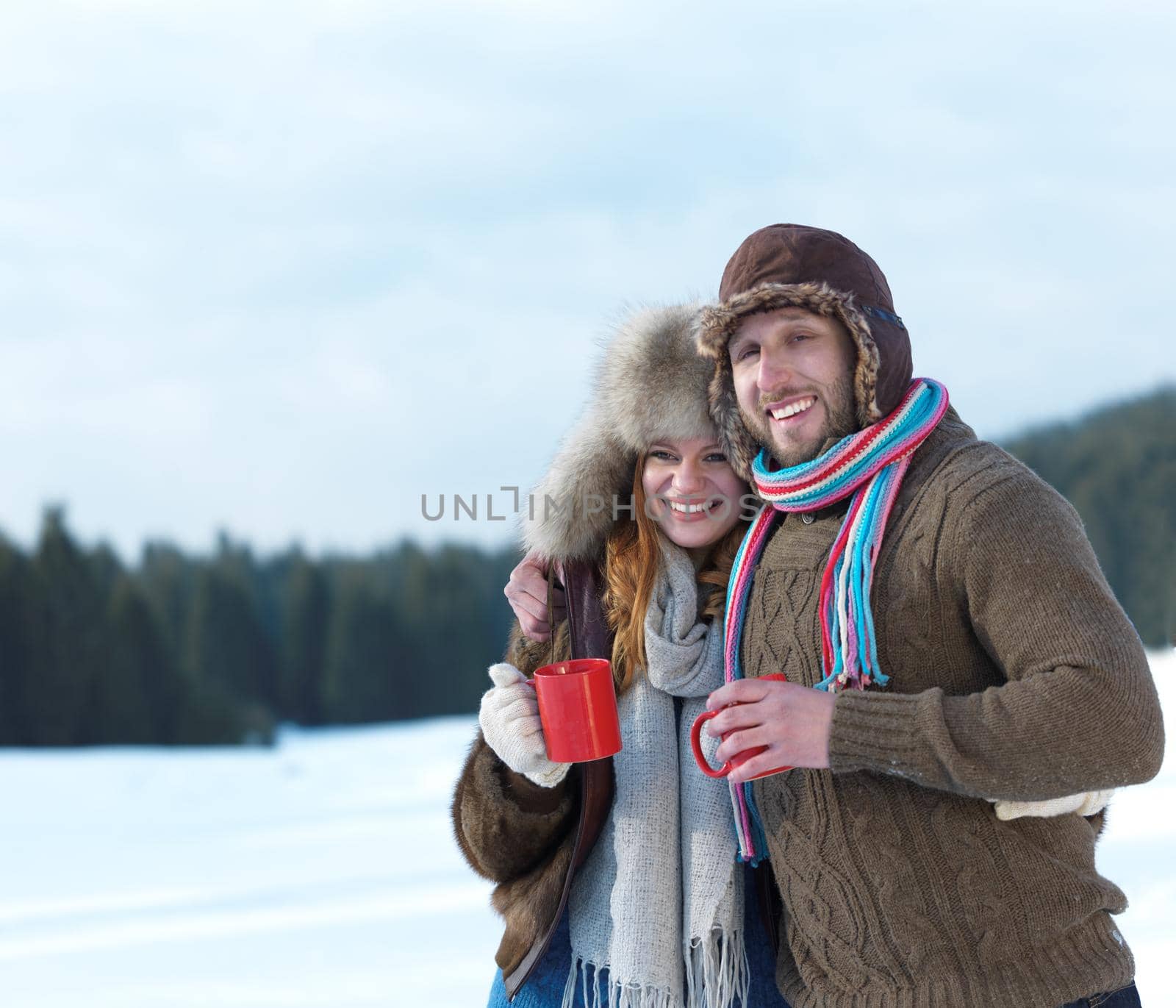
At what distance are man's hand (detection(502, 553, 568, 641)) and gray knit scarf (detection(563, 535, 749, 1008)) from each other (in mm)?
236

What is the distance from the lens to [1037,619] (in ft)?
5.06

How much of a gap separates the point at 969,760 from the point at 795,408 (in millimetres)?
669

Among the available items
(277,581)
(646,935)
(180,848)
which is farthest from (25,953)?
(277,581)

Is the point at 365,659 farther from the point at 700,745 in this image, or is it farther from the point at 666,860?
the point at 700,745

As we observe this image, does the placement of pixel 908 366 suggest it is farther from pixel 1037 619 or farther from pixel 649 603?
pixel 649 603

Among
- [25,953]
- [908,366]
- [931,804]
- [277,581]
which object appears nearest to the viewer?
[931,804]

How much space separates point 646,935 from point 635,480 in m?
0.92

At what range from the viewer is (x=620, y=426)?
229cm

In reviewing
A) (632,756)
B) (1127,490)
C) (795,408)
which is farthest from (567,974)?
(1127,490)

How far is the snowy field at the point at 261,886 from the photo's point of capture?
4301 millimetres

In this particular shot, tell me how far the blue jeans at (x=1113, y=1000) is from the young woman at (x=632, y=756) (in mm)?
565

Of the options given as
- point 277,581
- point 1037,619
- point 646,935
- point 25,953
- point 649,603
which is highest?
point 277,581

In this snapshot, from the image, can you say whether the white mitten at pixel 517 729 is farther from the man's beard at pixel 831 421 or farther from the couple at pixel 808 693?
the man's beard at pixel 831 421

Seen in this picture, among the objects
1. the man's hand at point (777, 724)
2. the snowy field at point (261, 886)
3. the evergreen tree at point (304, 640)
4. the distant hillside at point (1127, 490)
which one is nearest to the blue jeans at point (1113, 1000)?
the man's hand at point (777, 724)
